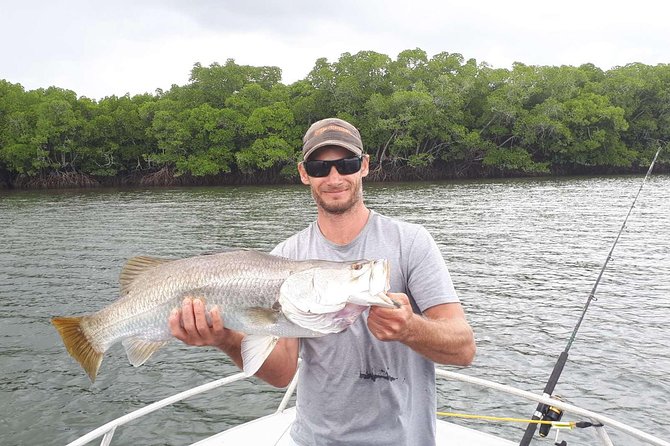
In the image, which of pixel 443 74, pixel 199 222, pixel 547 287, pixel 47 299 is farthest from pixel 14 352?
pixel 443 74

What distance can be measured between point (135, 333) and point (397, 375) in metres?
1.37

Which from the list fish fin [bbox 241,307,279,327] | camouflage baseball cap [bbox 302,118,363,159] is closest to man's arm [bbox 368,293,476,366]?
fish fin [bbox 241,307,279,327]

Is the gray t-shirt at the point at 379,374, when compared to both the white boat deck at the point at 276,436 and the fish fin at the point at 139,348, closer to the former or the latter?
the fish fin at the point at 139,348

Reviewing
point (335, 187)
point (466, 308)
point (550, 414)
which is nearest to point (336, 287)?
point (335, 187)

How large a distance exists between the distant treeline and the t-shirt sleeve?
2050 inches

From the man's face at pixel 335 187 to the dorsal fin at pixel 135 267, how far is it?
0.90m

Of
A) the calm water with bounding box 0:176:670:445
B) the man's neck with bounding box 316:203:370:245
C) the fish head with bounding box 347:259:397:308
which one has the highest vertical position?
the man's neck with bounding box 316:203:370:245

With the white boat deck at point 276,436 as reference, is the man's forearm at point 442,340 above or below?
above

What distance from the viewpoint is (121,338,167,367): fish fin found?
116 inches

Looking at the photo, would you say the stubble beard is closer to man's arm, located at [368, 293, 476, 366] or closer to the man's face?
the man's face

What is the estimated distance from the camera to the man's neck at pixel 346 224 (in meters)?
2.89

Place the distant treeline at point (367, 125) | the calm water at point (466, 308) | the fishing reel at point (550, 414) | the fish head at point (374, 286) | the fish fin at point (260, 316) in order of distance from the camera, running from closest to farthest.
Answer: the fish head at point (374, 286) → the fish fin at point (260, 316) → the fishing reel at point (550, 414) → the calm water at point (466, 308) → the distant treeline at point (367, 125)

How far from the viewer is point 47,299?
13.4 meters

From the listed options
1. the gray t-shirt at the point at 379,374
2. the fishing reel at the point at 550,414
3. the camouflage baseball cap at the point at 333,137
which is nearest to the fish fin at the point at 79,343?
the gray t-shirt at the point at 379,374
